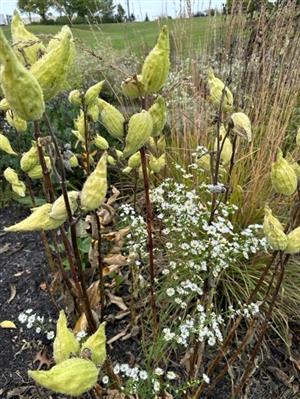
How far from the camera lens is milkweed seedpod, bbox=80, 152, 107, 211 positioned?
707 mm

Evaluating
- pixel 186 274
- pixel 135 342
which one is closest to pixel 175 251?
pixel 186 274

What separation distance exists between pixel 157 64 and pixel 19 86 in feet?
0.88

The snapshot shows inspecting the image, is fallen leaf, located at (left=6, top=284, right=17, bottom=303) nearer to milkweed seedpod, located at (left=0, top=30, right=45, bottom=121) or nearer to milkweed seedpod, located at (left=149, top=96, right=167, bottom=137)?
milkweed seedpod, located at (left=149, top=96, right=167, bottom=137)

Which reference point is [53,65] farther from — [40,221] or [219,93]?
[219,93]

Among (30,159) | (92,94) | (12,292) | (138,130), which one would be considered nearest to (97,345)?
(138,130)

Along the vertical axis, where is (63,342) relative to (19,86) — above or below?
below

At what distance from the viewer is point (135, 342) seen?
1.58 metres

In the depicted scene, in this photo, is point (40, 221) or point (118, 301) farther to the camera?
point (118, 301)

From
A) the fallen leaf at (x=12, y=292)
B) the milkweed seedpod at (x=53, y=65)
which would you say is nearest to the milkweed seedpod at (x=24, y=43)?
the milkweed seedpod at (x=53, y=65)

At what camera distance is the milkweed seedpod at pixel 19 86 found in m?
0.56

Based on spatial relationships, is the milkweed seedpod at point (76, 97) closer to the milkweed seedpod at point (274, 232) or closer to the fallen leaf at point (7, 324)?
the milkweed seedpod at point (274, 232)

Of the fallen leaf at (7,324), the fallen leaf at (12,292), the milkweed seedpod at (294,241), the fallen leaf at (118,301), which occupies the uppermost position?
the milkweed seedpod at (294,241)

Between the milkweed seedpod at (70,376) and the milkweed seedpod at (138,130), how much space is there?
1.20 ft

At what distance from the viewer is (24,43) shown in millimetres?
719
